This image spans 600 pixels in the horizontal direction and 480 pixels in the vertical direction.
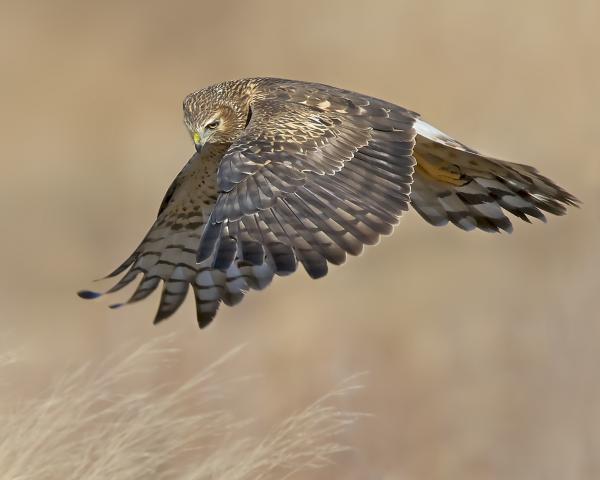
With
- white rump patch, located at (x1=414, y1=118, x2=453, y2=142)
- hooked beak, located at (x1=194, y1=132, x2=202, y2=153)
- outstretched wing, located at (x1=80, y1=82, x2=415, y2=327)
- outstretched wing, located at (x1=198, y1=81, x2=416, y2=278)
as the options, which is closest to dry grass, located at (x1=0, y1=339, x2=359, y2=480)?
outstretched wing, located at (x1=80, y1=82, x2=415, y2=327)

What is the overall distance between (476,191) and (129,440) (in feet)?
5.23

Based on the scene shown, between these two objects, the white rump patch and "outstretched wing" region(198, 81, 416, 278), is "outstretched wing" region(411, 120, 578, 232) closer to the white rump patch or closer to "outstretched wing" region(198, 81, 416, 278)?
the white rump patch

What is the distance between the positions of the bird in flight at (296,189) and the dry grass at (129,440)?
327 mm

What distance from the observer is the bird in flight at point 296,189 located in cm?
559

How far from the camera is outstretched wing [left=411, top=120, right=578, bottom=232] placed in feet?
Answer: 21.2

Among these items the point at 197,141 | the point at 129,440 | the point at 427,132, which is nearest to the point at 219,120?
the point at 197,141

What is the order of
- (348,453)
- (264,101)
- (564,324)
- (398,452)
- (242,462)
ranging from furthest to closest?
(564,324) → (398,452) → (348,453) → (264,101) → (242,462)

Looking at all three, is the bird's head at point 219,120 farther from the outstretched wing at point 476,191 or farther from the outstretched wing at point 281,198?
the outstretched wing at point 476,191

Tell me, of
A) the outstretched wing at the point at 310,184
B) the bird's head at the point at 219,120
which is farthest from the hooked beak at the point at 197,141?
the outstretched wing at the point at 310,184

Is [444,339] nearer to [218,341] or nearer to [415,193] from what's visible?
[218,341]

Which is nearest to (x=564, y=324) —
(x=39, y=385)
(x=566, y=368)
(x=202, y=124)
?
(x=566, y=368)

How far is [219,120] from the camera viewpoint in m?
6.64

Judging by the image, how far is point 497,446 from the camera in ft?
29.2

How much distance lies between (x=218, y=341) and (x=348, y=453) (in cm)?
161
